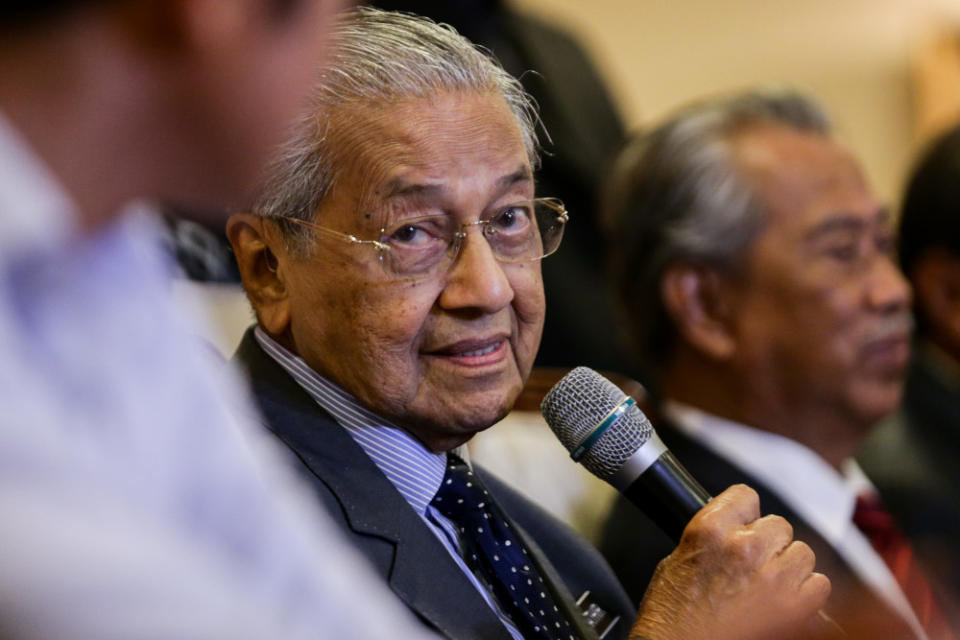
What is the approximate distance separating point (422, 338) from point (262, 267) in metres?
0.18

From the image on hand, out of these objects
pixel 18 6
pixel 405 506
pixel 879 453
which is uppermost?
pixel 18 6

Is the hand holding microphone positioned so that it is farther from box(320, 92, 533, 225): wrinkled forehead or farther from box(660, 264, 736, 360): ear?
box(660, 264, 736, 360): ear

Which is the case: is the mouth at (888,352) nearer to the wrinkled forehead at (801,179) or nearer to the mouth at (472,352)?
the wrinkled forehead at (801,179)

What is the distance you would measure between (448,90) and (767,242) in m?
1.06

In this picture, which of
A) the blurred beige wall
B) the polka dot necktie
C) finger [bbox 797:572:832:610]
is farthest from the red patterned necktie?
the blurred beige wall

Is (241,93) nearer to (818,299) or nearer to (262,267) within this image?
(262,267)

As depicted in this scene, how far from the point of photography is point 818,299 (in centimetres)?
217

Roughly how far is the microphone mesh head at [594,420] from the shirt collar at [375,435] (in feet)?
0.48

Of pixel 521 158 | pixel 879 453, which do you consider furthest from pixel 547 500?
pixel 879 453

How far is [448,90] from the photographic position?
4.18 feet

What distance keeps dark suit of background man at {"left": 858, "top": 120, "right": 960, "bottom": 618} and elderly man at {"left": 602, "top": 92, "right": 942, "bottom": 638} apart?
12.9 inches

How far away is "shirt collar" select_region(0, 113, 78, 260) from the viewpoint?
65 centimetres

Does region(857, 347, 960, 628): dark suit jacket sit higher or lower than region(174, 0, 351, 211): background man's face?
lower

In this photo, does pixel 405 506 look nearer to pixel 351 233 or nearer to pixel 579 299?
pixel 351 233
